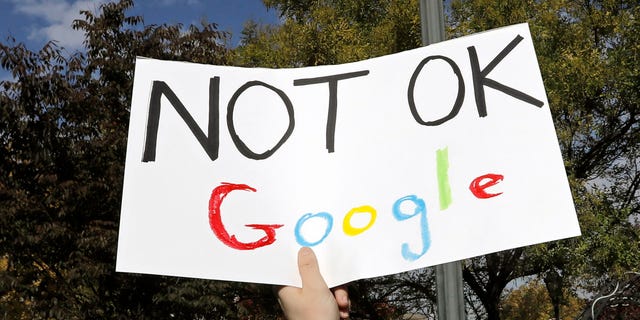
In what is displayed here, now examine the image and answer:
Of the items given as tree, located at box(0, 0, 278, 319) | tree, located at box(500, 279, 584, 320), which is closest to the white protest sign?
tree, located at box(0, 0, 278, 319)

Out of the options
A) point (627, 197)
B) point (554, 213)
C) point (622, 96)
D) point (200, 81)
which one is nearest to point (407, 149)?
point (554, 213)

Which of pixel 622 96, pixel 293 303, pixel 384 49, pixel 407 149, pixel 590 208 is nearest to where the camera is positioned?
pixel 293 303

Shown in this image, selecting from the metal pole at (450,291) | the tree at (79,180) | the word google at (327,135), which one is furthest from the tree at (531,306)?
the word google at (327,135)

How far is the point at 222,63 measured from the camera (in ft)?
36.3

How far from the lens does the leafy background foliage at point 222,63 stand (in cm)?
973

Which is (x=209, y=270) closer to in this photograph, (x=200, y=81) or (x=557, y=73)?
(x=200, y=81)

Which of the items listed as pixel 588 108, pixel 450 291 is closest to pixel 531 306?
pixel 588 108

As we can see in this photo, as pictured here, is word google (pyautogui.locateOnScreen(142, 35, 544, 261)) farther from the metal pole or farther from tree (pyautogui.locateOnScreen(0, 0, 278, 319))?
tree (pyautogui.locateOnScreen(0, 0, 278, 319))

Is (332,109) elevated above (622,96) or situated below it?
below

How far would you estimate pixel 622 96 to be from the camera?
1199cm

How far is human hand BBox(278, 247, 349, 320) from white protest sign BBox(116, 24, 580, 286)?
4 centimetres

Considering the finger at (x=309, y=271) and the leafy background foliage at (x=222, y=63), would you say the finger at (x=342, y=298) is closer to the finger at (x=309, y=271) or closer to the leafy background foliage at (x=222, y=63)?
the finger at (x=309, y=271)

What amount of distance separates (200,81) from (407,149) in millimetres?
628

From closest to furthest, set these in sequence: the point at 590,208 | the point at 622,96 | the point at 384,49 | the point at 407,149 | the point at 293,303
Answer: the point at 293,303 < the point at 407,149 < the point at 590,208 < the point at 622,96 < the point at 384,49
